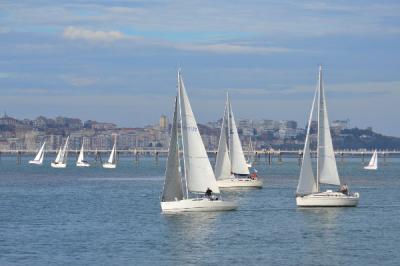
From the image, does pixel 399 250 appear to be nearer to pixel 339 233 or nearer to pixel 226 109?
pixel 339 233

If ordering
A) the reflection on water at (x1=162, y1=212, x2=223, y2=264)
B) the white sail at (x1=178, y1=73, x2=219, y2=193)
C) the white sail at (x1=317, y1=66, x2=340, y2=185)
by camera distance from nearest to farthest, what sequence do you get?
1. the reflection on water at (x1=162, y1=212, x2=223, y2=264)
2. the white sail at (x1=178, y1=73, x2=219, y2=193)
3. the white sail at (x1=317, y1=66, x2=340, y2=185)

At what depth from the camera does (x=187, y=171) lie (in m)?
62.8

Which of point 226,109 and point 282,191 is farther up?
point 226,109

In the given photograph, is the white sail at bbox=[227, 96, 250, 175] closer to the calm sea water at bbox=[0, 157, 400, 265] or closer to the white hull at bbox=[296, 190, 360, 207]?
the calm sea water at bbox=[0, 157, 400, 265]

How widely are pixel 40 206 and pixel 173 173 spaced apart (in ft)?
56.2

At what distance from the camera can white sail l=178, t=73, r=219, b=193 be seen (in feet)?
205

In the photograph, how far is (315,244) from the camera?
49875 millimetres

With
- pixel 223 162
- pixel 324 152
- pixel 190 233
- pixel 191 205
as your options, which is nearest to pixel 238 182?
pixel 223 162

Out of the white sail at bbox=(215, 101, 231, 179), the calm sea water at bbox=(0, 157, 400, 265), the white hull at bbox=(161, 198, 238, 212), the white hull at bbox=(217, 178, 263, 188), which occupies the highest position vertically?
the white sail at bbox=(215, 101, 231, 179)

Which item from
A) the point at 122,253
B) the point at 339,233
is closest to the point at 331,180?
the point at 339,233

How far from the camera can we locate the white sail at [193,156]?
62.3 metres

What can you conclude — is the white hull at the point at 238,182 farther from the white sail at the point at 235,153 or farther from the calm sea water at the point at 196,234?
the calm sea water at the point at 196,234

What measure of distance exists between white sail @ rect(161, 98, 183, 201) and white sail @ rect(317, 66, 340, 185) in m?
10.2

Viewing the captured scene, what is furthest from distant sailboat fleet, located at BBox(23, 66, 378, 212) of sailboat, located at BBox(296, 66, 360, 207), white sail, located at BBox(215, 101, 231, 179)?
white sail, located at BBox(215, 101, 231, 179)
